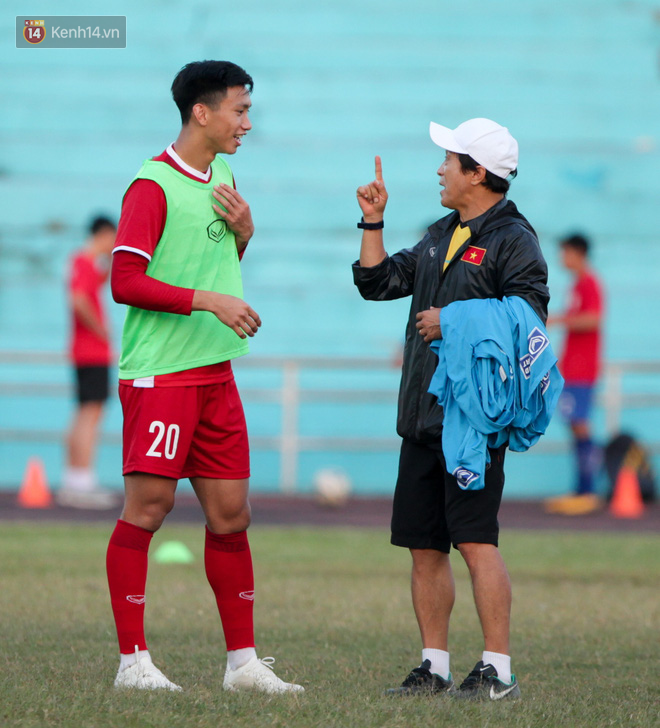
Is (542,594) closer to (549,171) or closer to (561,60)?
(549,171)

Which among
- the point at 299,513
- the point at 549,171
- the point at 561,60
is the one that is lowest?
the point at 299,513

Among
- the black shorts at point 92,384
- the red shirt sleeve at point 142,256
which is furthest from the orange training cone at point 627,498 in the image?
the red shirt sleeve at point 142,256

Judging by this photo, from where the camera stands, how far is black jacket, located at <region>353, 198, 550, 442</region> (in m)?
3.91

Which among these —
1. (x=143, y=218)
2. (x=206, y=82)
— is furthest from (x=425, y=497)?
(x=206, y=82)

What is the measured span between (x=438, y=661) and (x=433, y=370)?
96 centimetres

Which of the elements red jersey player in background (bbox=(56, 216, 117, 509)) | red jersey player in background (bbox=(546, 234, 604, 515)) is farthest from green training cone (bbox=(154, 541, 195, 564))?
red jersey player in background (bbox=(546, 234, 604, 515))

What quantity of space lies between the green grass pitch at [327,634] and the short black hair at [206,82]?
1947 millimetres

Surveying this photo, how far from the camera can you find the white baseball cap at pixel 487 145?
4027 mm

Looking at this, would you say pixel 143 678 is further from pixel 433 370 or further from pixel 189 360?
pixel 433 370

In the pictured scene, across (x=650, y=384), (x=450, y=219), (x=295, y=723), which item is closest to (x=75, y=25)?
(x=650, y=384)

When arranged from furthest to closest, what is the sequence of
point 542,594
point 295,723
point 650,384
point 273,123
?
1. point 273,123
2. point 650,384
3. point 542,594
4. point 295,723

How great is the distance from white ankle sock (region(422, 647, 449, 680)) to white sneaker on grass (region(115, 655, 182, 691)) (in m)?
0.83

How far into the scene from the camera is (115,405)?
42.9 ft

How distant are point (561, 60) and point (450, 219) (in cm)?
1046
